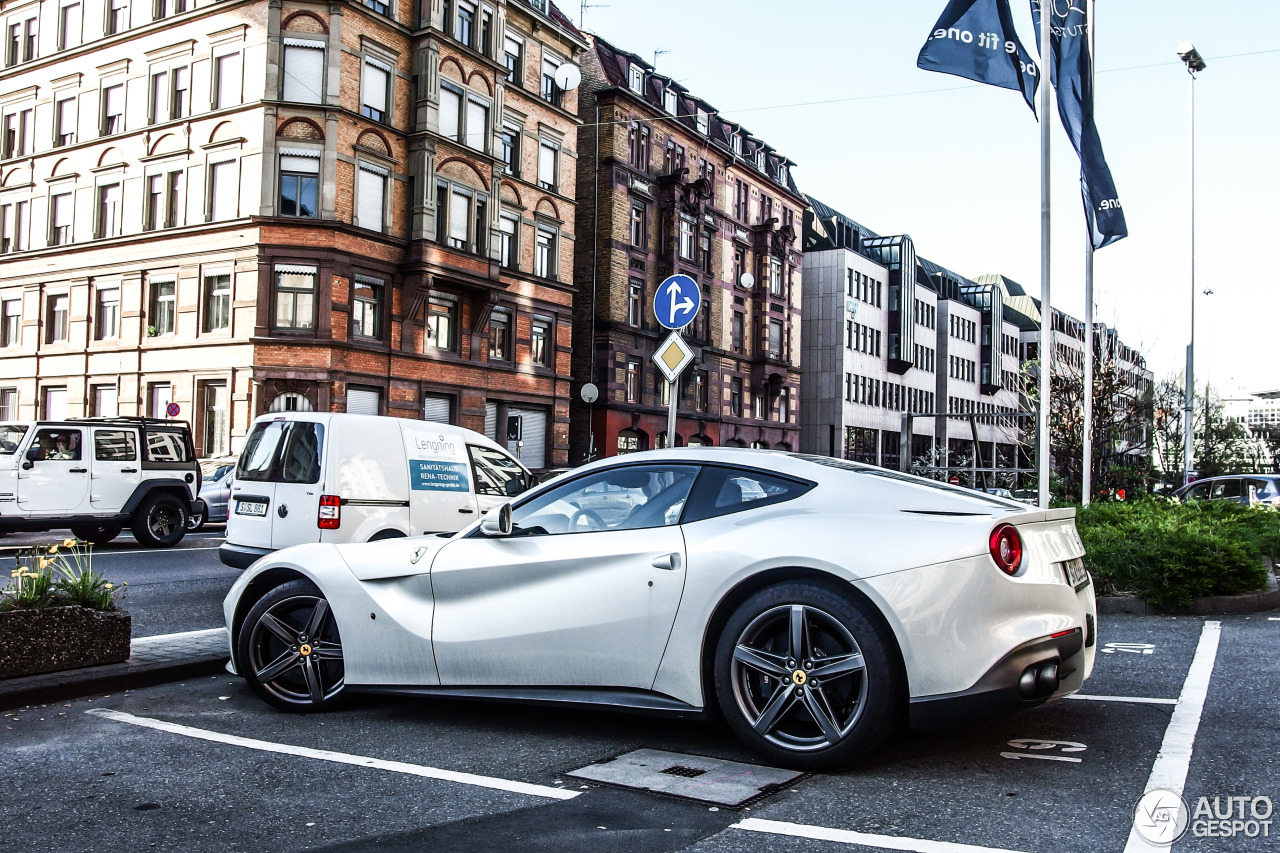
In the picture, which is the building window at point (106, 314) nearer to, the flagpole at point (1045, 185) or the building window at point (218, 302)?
the building window at point (218, 302)

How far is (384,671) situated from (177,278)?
30.4 m

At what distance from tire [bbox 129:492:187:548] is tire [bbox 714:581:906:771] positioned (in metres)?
14.4

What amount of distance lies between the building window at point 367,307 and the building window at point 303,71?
204 inches

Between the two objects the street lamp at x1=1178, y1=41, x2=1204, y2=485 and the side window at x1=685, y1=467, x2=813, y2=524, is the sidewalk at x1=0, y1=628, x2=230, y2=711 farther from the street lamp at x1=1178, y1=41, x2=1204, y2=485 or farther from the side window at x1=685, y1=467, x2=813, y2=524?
the street lamp at x1=1178, y1=41, x2=1204, y2=485

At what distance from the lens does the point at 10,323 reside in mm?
37406

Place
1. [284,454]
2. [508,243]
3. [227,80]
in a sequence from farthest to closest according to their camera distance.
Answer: [508,243] → [227,80] → [284,454]

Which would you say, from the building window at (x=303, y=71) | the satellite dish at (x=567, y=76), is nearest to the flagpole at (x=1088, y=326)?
the building window at (x=303, y=71)

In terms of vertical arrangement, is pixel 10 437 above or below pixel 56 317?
below

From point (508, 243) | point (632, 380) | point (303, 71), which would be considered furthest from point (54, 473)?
point (632, 380)

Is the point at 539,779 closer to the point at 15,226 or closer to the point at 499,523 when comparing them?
the point at 499,523

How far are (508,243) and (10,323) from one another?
55.5 feet

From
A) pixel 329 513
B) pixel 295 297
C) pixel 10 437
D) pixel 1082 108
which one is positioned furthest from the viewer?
pixel 295 297

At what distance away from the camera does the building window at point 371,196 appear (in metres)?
32.3

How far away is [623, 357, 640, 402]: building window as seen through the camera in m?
46.5
